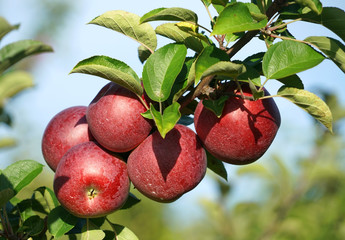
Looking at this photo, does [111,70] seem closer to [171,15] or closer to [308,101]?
[171,15]

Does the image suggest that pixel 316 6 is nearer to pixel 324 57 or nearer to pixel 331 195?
pixel 324 57

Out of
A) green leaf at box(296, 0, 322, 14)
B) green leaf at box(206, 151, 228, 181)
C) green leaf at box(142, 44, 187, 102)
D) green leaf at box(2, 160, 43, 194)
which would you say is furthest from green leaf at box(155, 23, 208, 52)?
green leaf at box(2, 160, 43, 194)

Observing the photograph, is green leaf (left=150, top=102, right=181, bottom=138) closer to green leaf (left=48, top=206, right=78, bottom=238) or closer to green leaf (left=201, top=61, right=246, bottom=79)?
green leaf (left=201, top=61, right=246, bottom=79)

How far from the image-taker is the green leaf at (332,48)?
97 centimetres

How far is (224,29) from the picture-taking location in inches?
34.8

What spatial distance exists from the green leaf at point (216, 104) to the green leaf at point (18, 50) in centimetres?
40

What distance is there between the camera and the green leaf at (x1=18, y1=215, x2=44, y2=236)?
116cm

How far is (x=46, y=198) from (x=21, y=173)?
0.74 ft

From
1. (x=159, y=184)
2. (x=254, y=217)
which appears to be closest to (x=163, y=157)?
(x=159, y=184)

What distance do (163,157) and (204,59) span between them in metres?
0.27

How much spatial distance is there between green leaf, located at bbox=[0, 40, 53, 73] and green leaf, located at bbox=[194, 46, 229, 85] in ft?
1.09

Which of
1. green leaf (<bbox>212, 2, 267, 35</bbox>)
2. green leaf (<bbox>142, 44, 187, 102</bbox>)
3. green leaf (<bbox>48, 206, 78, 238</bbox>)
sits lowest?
green leaf (<bbox>48, 206, 78, 238</bbox>)

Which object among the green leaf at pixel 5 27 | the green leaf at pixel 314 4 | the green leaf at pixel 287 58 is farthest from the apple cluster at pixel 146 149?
the green leaf at pixel 5 27

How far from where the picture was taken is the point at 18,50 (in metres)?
0.73
